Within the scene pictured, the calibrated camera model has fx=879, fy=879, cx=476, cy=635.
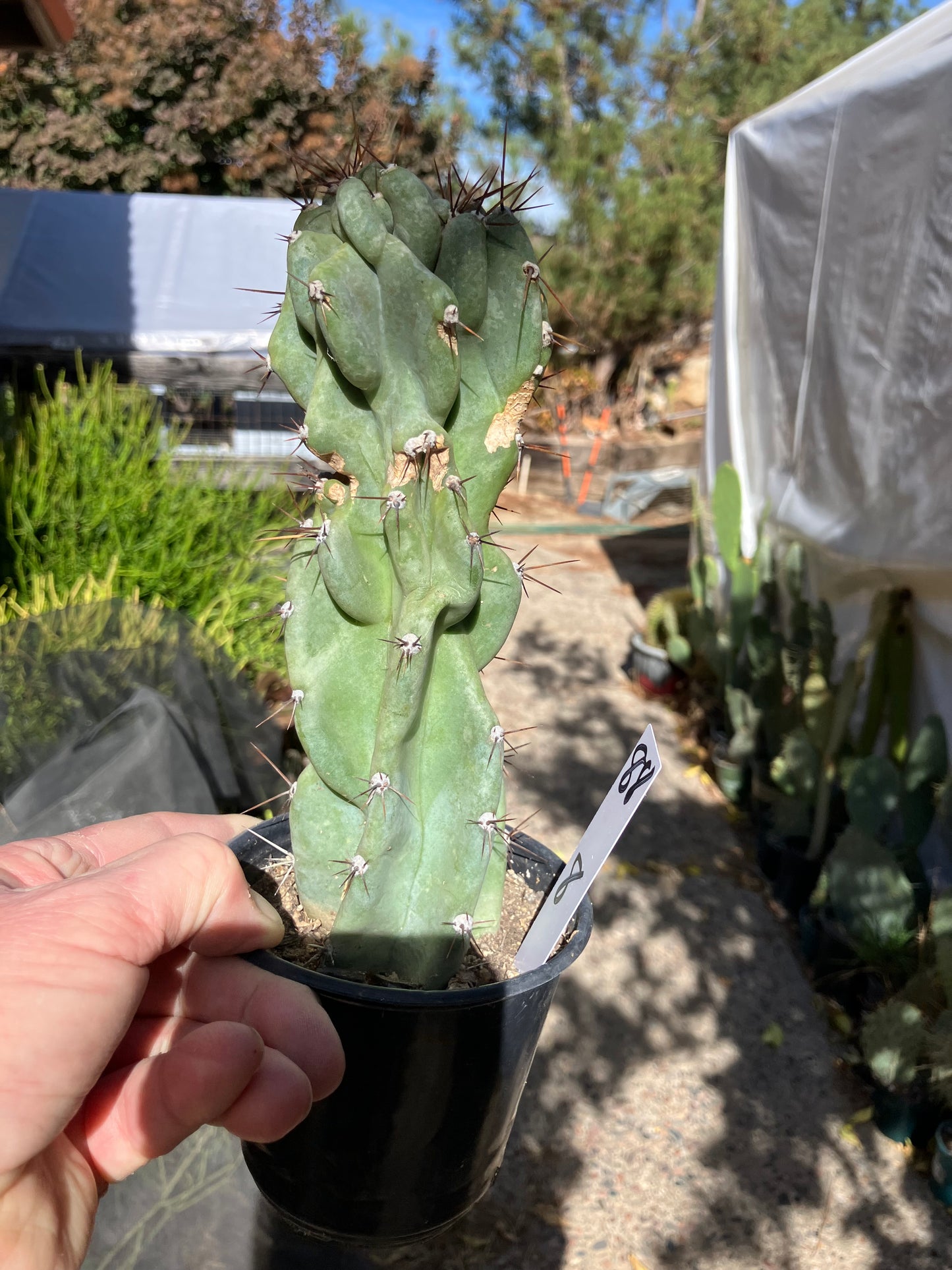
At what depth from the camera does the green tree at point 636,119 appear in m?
10.2

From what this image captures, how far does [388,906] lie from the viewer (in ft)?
4.09

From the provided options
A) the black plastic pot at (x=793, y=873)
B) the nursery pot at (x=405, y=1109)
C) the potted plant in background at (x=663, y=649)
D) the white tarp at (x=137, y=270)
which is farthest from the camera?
the white tarp at (x=137, y=270)

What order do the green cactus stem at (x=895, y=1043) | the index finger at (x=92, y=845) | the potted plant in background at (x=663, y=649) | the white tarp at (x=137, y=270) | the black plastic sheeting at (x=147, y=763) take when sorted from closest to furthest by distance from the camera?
1. the index finger at (x=92, y=845)
2. the black plastic sheeting at (x=147, y=763)
3. the green cactus stem at (x=895, y=1043)
4. the potted plant in background at (x=663, y=649)
5. the white tarp at (x=137, y=270)

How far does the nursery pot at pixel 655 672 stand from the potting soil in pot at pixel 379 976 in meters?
3.88

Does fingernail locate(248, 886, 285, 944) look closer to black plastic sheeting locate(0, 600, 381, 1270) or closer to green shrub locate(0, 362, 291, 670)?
black plastic sheeting locate(0, 600, 381, 1270)

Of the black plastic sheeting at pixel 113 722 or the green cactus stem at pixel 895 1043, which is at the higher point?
the black plastic sheeting at pixel 113 722

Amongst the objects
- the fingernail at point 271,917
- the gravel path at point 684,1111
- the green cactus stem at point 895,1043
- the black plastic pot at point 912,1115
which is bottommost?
the gravel path at point 684,1111

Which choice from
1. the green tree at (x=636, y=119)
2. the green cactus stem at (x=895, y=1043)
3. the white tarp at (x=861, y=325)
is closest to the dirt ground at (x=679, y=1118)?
the green cactus stem at (x=895, y=1043)

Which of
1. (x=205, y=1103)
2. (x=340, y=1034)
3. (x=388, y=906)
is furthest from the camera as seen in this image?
(x=388, y=906)

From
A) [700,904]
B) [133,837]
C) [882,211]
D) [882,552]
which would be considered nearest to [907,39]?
[882,211]

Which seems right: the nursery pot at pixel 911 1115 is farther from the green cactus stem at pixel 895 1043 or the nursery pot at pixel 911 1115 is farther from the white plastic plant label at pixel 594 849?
the white plastic plant label at pixel 594 849

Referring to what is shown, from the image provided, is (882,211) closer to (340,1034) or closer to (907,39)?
(907,39)

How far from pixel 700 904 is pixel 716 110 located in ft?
39.4

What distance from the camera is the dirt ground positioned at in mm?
2180
